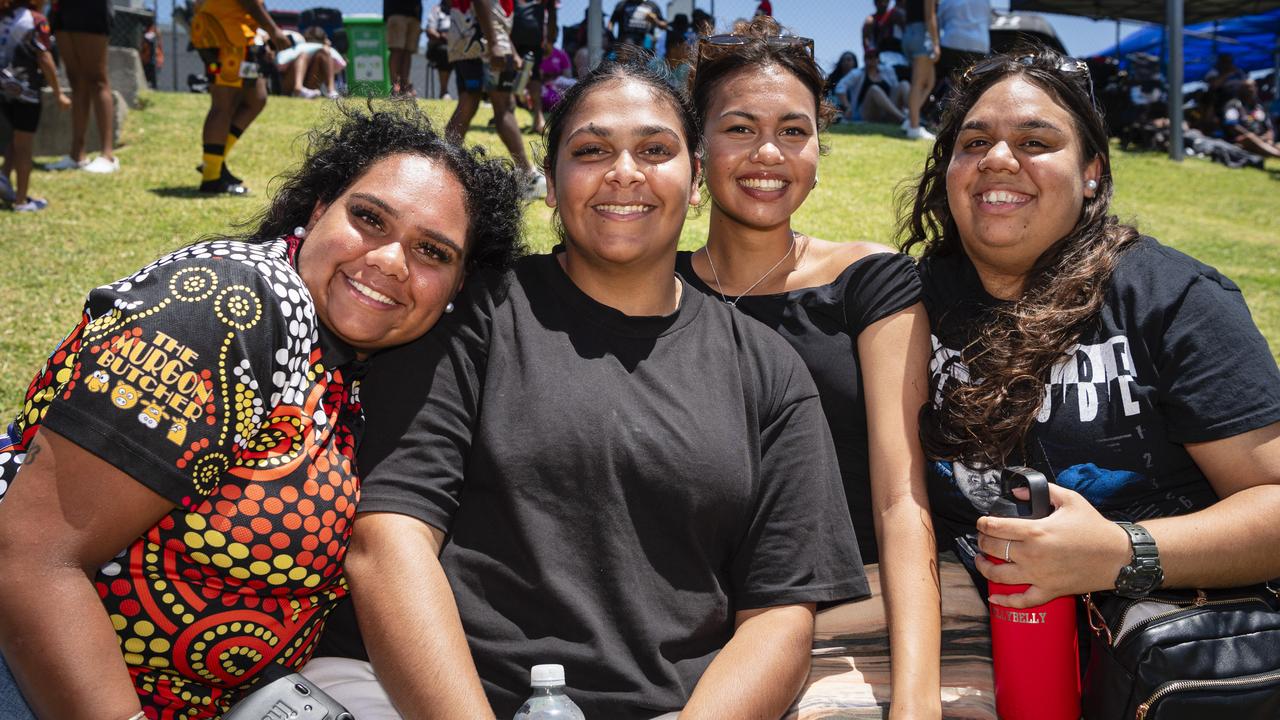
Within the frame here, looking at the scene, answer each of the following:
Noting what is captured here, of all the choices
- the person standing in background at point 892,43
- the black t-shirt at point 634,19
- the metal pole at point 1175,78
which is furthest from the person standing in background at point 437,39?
the metal pole at point 1175,78

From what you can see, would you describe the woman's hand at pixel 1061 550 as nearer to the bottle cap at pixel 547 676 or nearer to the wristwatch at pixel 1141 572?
the wristwatch at pixel 1141 572

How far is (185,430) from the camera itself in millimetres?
1841

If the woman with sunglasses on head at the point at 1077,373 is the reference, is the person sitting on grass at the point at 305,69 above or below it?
above

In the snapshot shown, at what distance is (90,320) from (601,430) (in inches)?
41.0

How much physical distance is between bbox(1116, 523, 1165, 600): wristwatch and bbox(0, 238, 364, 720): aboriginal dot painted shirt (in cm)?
168

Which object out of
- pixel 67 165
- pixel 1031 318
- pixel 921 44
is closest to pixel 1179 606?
pixel 1031 318

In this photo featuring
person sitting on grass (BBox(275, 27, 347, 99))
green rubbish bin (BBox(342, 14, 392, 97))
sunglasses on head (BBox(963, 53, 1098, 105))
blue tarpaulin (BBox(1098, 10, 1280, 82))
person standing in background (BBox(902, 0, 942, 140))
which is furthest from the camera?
blue tarpaulin (BBox(1098, 10, 1280, 82))

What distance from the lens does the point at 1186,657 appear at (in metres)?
2.11

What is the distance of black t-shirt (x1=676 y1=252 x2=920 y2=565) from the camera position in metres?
2.76

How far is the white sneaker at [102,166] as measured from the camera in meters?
9.19

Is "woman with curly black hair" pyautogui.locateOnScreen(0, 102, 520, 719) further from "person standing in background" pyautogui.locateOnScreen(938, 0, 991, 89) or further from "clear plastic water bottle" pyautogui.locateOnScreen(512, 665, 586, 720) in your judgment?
"person standing in background" pyautogui.locateOnScreen(938, 0, 991, 89)

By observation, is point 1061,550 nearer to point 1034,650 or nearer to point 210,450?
point 1034,650

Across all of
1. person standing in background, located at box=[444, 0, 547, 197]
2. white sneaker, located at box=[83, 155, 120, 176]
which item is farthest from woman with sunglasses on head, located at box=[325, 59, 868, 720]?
white sneaker, located at box=[83, 155, 120, 176]

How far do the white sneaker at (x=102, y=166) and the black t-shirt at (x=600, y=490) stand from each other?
26.8 feet
